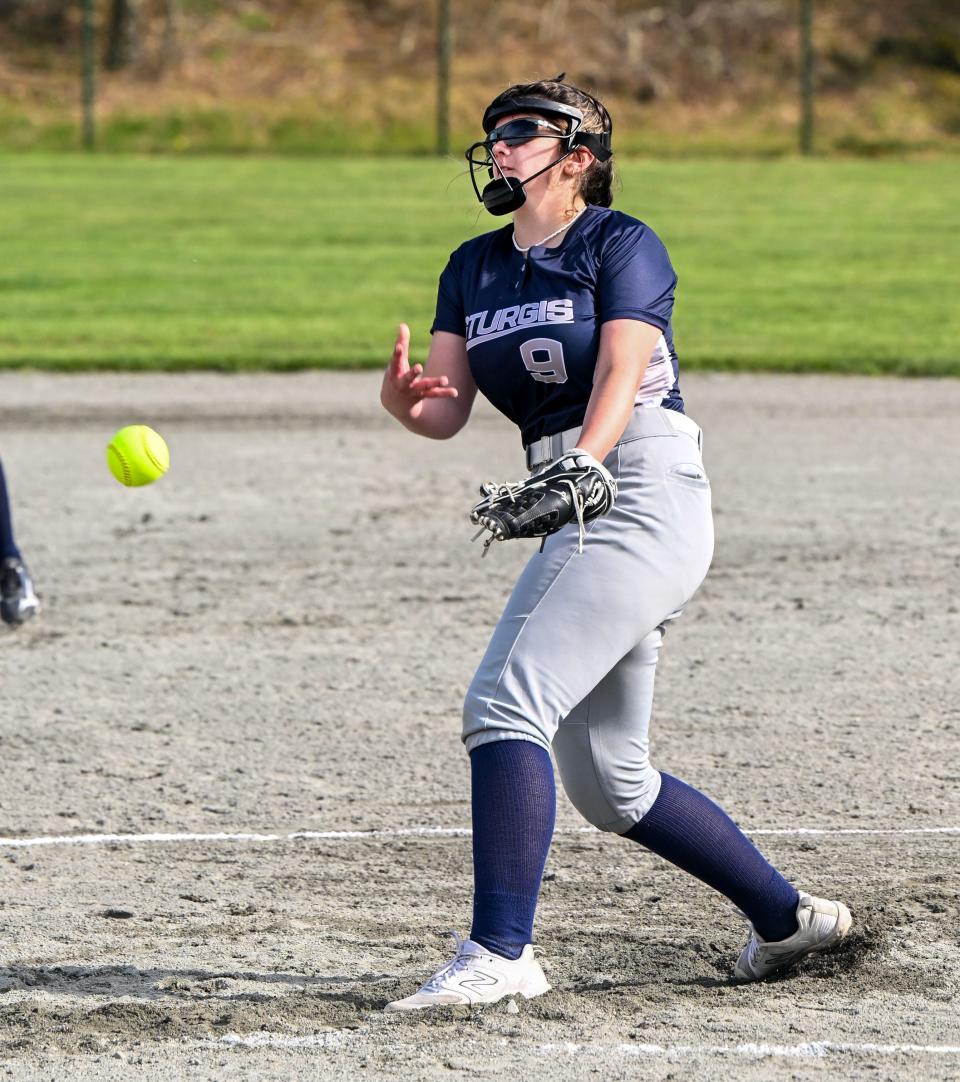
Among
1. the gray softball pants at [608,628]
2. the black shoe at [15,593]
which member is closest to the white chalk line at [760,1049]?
the gray softball pants at [608,628]

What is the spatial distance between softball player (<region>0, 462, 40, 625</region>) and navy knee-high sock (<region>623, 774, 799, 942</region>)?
415 cm

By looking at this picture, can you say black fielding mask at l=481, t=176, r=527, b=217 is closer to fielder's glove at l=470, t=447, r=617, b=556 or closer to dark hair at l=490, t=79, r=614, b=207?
dark hair at l=490, t=79, r=614, b=207

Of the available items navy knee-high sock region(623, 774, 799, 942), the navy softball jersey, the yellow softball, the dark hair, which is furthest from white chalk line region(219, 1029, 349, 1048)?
the yellow softball

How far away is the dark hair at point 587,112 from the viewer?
400cm

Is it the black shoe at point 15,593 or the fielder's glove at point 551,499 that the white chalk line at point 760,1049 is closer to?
the fielder's glove at point 551,499

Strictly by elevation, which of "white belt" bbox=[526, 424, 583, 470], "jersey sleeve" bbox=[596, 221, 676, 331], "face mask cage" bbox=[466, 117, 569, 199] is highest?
"face mask cage" bbox=[466, 117, 569, 199]

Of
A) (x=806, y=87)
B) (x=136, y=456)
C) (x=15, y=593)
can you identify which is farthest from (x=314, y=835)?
(x=806, y=87)

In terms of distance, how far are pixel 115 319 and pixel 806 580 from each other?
9169mm

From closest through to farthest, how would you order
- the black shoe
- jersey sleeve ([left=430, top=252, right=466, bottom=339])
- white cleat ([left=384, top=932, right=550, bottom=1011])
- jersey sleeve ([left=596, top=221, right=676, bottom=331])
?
white cleat ([left=384, top=932, right=550, bottom=1011]), jersey sleeve ([left=596, top=221, right=676, bottom=331]), jersey sleeve ([left=430, top=252, right=466, bottom=339]), the black shoe

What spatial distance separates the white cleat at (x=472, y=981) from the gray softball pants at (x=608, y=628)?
0.42 metres

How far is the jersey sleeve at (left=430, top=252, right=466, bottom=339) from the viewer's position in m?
4.12

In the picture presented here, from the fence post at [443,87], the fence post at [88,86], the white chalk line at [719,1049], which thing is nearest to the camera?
the white chalk line at [719,1049]

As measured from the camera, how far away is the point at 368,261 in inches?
734

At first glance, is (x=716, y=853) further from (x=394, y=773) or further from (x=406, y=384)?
(x=394, y=773)
